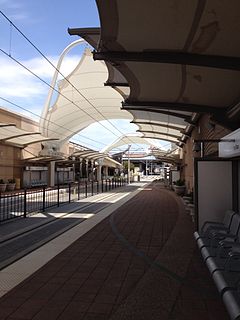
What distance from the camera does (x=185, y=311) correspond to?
14.7ft

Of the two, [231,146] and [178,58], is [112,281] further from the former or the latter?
[178,58]

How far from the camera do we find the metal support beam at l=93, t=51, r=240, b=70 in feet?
18.6

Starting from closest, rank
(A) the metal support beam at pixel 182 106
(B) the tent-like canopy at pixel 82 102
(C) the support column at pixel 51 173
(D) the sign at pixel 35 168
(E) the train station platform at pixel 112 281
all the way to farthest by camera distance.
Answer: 1. (E) the train station platform at pixel 112 281
2. (A) the metal support beam at pixel 182 106
3. (B) the tent-like canopy at pixel 82 102
4. (D) the sign at pixel 35 168
5. (C) the support column at pixel 51 173

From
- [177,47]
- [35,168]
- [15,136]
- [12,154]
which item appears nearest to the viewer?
[177,47]

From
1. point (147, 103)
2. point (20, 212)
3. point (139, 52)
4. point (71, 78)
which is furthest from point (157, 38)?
point (71, 78)

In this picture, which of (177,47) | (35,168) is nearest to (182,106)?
(177,47)

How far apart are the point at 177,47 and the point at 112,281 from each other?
3430 mm

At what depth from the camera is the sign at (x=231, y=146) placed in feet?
21.7

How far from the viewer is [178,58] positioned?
5.79 m

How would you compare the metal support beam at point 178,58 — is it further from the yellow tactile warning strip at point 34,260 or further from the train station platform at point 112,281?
the yellow tactile warning strip at point 34,260

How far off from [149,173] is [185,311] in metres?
114

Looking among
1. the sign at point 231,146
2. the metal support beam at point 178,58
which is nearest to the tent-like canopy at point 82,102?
the sign at point 231,146

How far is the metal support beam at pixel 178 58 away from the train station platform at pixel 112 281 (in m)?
3.10

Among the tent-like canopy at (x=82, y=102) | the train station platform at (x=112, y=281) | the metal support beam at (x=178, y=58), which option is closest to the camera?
the train station platform at (x=112, y=281)
